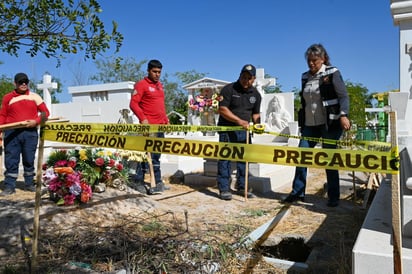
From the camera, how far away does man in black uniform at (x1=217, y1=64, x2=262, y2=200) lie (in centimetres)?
493

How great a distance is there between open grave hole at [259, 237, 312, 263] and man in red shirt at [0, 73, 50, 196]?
3523mm

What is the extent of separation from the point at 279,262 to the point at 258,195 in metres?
2.67

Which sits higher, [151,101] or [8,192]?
[151,101]

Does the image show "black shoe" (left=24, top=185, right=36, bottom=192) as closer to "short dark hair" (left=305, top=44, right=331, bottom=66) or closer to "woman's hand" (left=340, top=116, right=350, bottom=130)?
"short dark hair" (left=305, top=44, right=331, bottom=66)

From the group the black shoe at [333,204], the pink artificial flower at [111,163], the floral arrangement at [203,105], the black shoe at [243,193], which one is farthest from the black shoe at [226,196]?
the floral arrangement at [203,105]

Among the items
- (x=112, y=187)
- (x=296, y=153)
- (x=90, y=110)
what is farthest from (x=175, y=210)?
(x=90, y=110)

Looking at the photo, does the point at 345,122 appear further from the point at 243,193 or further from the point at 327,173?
the point at 243,193

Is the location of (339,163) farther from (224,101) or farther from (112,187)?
(112,187)

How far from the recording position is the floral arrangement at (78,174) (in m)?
3.96

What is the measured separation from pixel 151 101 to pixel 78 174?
1646 mm

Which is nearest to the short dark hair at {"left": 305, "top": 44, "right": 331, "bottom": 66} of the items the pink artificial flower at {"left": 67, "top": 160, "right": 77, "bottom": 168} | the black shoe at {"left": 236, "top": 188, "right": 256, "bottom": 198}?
the black shoe at {"left": 236, "top": 188, "right": 256, "bottom": 198}

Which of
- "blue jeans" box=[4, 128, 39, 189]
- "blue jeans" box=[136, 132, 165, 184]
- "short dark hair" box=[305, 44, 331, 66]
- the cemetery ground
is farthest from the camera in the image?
"blue jeans" box=[136, 132, 165, 184]

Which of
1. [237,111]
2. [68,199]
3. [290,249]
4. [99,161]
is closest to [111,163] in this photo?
[99,161]

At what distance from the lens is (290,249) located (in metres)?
3.28
